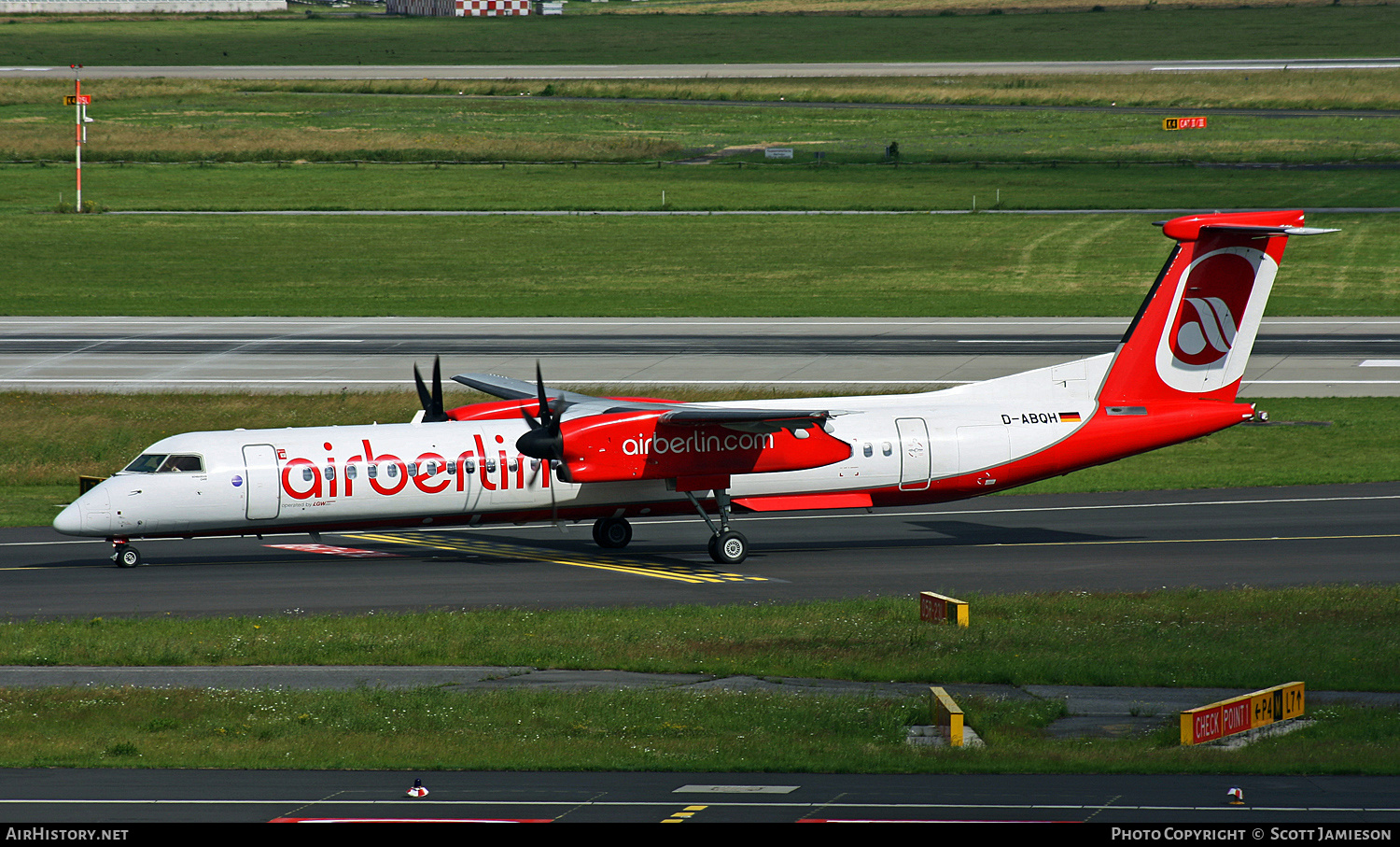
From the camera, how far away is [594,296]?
6775 cm

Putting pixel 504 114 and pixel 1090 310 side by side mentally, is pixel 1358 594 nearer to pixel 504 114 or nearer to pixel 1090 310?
pixel 1090 310

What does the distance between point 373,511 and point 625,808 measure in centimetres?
1610

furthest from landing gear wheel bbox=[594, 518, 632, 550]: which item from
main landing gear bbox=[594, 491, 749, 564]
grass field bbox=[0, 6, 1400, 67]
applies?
grass field bbox=[0, 6, 1400, 67]

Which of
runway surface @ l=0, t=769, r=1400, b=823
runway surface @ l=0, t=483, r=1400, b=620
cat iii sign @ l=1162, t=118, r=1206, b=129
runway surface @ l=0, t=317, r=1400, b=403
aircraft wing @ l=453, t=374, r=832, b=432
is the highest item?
cat iii sign @ l=1162, t=118, r=1206, b=129

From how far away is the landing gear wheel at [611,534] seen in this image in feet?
107

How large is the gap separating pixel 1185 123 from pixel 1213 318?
79.7 meters

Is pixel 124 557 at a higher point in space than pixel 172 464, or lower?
lower

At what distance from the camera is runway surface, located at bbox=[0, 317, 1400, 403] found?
4906cm

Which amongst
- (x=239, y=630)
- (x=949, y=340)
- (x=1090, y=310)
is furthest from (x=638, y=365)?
(x=239, y=630)

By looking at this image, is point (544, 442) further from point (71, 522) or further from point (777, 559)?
point (71, 522)

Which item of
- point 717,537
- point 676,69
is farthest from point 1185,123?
point 717,537

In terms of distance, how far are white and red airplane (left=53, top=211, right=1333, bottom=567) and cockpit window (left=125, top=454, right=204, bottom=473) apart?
0.03m

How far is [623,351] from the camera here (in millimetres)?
54812

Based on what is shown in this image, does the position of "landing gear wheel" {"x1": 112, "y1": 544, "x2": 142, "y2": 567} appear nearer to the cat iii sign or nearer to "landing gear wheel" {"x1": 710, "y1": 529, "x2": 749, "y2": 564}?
"landing gear wheel" {"x1": 710, "y1": 529, "x2": 749, "y2": 564}
